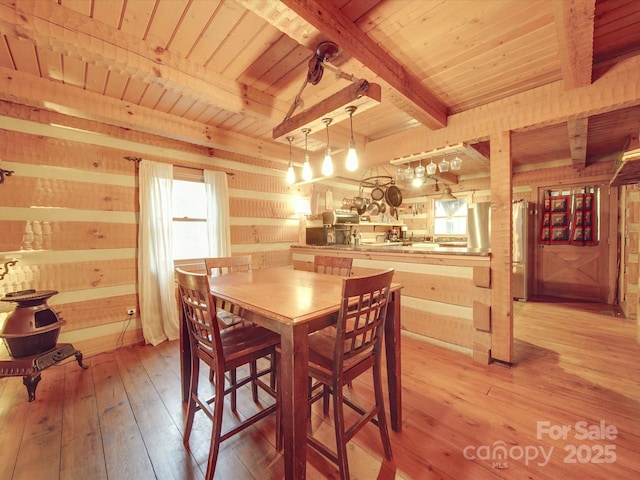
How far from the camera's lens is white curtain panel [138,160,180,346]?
117 inches

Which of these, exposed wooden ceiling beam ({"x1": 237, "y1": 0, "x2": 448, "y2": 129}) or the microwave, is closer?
exposed wooden ceiling beam ({"x1": 237, "y1": 0, "x2": 448, "y2": 129})

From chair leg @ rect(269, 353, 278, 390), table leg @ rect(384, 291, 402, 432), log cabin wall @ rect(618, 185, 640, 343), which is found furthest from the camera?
log cabin wall @ rect(618, 185, 640, 343)

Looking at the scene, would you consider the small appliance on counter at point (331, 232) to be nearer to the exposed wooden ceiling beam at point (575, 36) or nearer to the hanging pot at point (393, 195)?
the hanging pot at point (393, 195)

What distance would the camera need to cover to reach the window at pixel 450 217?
619 cm

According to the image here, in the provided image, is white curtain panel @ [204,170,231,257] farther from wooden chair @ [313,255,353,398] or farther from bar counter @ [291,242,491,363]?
bar counter @ [291,242,491,363]

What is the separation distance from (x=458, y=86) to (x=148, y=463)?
11.4 feet

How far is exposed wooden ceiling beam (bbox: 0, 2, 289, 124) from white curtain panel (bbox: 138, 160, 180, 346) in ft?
4.58

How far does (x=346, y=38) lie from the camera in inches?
59.5

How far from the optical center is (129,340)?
9.66 feet

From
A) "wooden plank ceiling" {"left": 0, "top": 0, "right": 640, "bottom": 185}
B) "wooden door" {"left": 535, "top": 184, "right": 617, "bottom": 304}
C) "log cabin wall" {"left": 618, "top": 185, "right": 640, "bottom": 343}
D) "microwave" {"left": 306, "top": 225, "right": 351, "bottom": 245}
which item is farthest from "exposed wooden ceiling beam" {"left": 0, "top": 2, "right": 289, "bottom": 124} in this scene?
"wooden door" {"left": 535, "top": 184, "right": 617, "bottom": 304}

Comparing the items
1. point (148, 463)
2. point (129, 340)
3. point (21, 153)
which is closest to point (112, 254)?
point (129, 340)

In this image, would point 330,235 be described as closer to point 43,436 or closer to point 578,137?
point 578,137

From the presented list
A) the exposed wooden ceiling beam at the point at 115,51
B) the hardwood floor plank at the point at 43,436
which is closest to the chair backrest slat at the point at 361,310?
the hardwood floor plank at the point at 43,436

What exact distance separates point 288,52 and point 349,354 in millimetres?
2076
